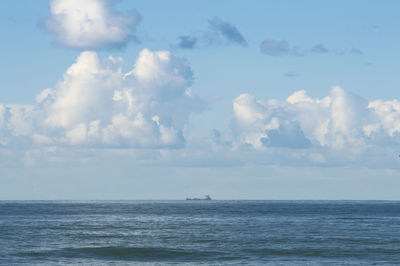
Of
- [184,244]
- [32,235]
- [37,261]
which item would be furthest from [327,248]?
[32,235]

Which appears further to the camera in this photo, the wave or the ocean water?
the wave

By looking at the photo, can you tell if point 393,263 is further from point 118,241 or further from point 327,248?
point 118,241

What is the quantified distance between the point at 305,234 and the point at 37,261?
55993 millimetres

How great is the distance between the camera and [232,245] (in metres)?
100

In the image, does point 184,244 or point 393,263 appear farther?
point 184,244

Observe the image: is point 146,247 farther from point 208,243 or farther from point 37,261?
point 37,261

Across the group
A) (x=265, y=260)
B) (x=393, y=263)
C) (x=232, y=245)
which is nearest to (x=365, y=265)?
(x=393, y=263)

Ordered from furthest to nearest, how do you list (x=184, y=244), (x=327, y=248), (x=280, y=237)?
(x=280, y=237), (x=184, y=244), (x=327, y=248)

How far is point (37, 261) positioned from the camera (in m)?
80.7

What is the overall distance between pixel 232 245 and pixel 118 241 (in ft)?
67.2

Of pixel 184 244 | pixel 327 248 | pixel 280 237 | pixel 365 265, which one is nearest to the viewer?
pixel 365 265

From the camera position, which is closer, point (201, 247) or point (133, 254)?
point (133, 254)

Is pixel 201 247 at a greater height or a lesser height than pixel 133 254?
greater

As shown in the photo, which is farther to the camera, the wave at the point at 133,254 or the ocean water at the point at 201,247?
the wave at the point at 133,254
